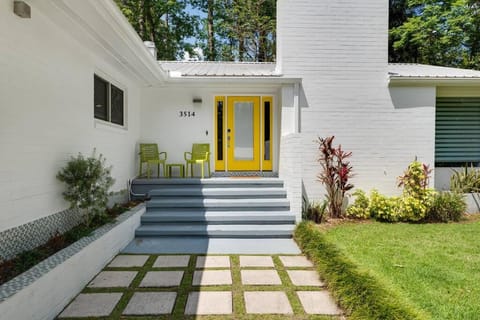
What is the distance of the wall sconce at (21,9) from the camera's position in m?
3.15

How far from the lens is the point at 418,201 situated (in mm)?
6266

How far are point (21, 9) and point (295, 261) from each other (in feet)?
15.1

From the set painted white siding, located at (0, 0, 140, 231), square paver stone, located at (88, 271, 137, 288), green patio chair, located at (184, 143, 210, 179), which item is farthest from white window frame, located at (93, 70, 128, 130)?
square paver stone, located at (88, 271, 137, 288)

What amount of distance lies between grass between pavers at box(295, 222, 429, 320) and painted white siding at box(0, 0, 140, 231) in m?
3.57

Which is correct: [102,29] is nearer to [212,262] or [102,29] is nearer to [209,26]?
[212,262]

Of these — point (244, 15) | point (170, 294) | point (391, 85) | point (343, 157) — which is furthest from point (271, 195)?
point (244, 15)

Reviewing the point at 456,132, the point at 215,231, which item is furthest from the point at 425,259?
the point at 456,132

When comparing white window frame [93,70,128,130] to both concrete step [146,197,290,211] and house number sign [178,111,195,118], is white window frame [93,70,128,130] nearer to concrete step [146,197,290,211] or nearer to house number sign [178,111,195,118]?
house number sign [178,111,195,118]

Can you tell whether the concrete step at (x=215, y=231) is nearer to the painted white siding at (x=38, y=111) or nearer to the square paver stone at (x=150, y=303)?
the painted white siding at (x=38, y=111)

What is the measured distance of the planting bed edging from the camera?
7.92ft

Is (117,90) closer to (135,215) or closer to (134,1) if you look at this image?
(135,215)

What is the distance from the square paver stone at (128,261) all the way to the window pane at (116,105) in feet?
9.63

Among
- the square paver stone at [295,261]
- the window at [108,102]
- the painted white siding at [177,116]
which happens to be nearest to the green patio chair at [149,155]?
the painted white siding at [177,116]

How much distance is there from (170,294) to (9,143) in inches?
92.9
